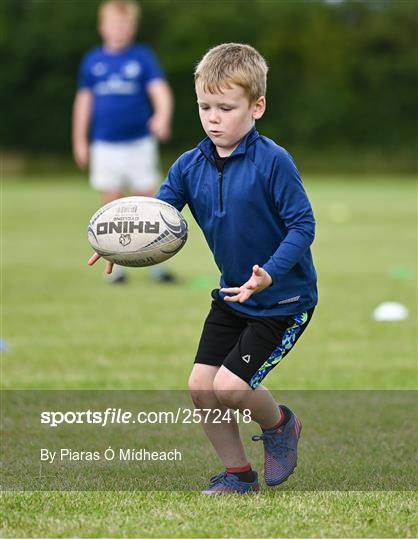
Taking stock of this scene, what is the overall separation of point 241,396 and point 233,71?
1221 millimetres

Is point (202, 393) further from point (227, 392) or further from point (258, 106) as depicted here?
point (258, 106)

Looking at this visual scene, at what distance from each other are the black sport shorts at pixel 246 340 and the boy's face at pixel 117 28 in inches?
289

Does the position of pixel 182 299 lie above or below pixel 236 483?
below

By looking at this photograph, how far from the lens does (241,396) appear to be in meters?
4.03

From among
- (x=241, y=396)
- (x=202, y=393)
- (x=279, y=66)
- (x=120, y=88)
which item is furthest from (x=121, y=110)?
(x=279, y=66)

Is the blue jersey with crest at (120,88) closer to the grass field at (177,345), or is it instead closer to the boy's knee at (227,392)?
the grass field at (177,345)

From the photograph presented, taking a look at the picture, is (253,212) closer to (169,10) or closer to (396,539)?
(396,539)

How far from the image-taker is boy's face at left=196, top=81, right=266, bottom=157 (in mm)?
3977

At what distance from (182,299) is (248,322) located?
5.57m

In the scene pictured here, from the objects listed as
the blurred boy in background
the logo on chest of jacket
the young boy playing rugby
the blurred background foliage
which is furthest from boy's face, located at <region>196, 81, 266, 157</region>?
the blurred background foliage

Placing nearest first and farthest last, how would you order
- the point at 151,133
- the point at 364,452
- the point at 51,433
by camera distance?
the point at 364,452, the point at 51,433, the point at 151,133

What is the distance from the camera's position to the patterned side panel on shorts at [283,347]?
4.06m

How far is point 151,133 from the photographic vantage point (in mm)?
11711

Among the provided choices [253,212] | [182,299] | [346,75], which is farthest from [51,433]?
[346,75]
